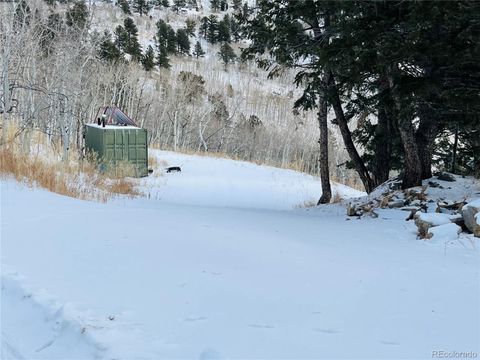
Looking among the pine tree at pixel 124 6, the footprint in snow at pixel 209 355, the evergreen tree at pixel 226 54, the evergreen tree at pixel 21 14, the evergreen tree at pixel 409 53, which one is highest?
the pine tree at pixel 124 6

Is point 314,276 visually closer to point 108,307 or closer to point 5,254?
point 108,307

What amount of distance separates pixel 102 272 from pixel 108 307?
0.56 meters

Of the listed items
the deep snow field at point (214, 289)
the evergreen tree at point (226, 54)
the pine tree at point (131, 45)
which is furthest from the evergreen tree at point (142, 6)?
the deep snow field at point (214, 289)

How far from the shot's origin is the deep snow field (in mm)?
2102

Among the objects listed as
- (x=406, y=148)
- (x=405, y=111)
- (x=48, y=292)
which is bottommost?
(x=48, y=292)

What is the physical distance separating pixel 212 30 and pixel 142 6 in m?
13.7

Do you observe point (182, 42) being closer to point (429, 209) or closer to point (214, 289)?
point (429, 209)

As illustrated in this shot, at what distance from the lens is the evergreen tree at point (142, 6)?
7731 cm

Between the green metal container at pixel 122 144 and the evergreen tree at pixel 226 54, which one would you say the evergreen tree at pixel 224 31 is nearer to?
the evergreen tree at pixel 226 54

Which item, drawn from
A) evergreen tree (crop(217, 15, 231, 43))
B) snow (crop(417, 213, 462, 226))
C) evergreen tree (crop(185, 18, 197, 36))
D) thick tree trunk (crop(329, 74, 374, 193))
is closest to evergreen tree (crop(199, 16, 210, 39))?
evergreen tree (crop(185, 18, 197, 36))

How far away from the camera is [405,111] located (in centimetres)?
621

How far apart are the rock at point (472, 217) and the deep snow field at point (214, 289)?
17cm

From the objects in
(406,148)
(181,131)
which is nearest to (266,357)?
(406,148)

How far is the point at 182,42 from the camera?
6962 centimetres
